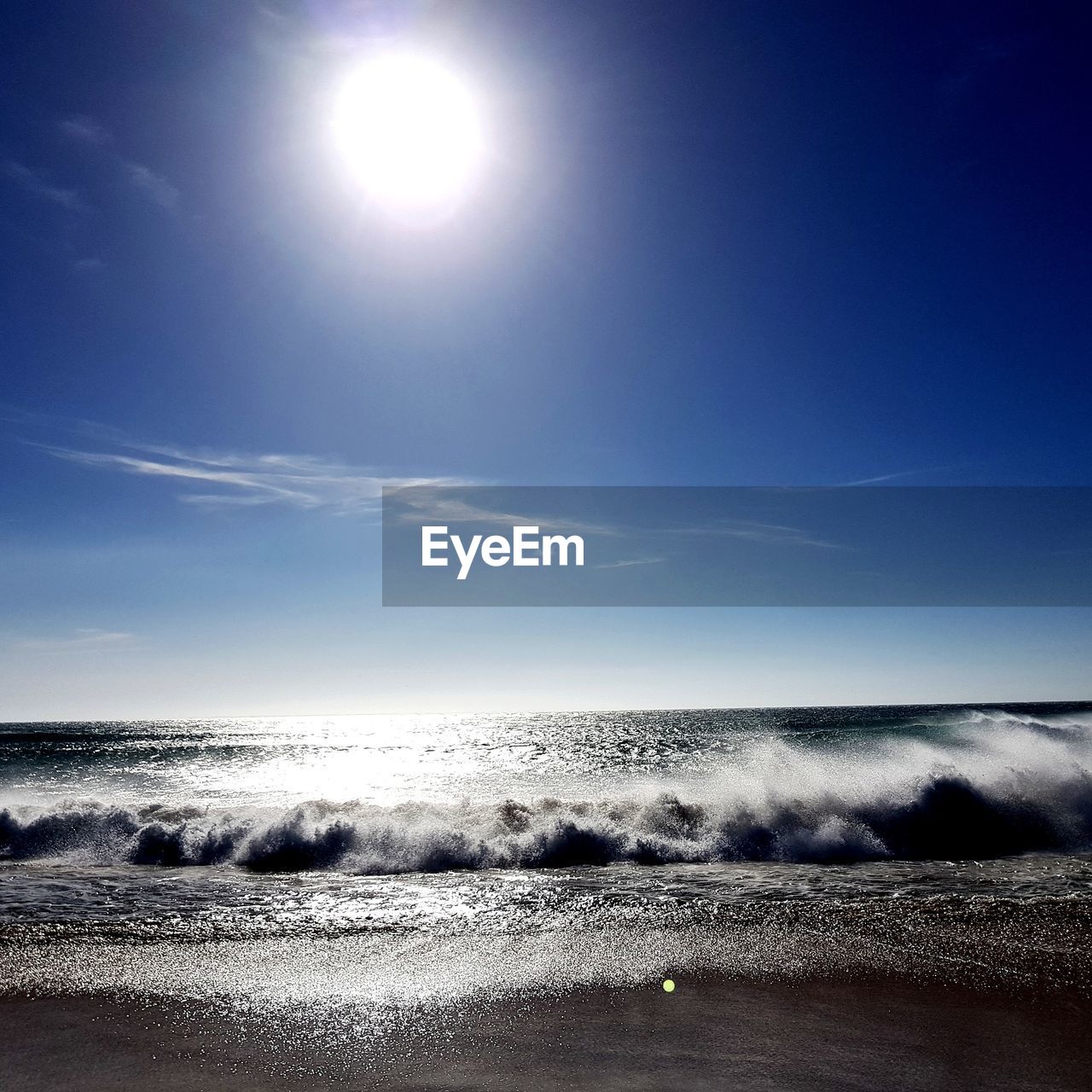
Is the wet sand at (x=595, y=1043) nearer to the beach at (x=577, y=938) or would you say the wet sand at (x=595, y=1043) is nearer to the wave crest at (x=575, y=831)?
the beach at (x=577, y=938)

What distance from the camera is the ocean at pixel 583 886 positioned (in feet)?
22.5

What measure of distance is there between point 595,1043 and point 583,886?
513cm

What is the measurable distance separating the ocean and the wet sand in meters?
0.49

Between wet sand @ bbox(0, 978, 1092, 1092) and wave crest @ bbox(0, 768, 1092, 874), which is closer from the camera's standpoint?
wet sand @ bbox(0, 978, 1092, 1092)

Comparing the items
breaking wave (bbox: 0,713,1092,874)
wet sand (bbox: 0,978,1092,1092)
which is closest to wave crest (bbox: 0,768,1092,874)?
breaking wave (bbox: 0,713,1092,874)

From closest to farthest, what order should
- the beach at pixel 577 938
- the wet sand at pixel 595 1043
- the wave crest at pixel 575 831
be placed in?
the wet sand at pixel 595 1043
the beach at pixel 577 938
the wave crest at pixel 575 831

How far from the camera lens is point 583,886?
10.2 meters

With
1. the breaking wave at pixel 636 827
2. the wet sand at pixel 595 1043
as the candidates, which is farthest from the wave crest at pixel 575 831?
the wet sand at pixel 595 1043

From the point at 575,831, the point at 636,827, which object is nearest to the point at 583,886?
the point at 575,831

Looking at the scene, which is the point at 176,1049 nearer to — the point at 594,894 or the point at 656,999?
the point at 656,999

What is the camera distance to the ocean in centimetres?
684

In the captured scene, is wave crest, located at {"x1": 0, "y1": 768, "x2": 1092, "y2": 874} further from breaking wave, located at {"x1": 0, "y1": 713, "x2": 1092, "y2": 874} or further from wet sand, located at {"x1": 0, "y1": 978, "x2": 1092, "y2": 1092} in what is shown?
wet sand, located at {"x1": 0, "y1": 978, "x2": 1092, "y2": 1092}

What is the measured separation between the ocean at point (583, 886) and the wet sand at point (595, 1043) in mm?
494

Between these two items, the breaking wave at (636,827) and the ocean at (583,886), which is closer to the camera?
the ocean at (583,886)
